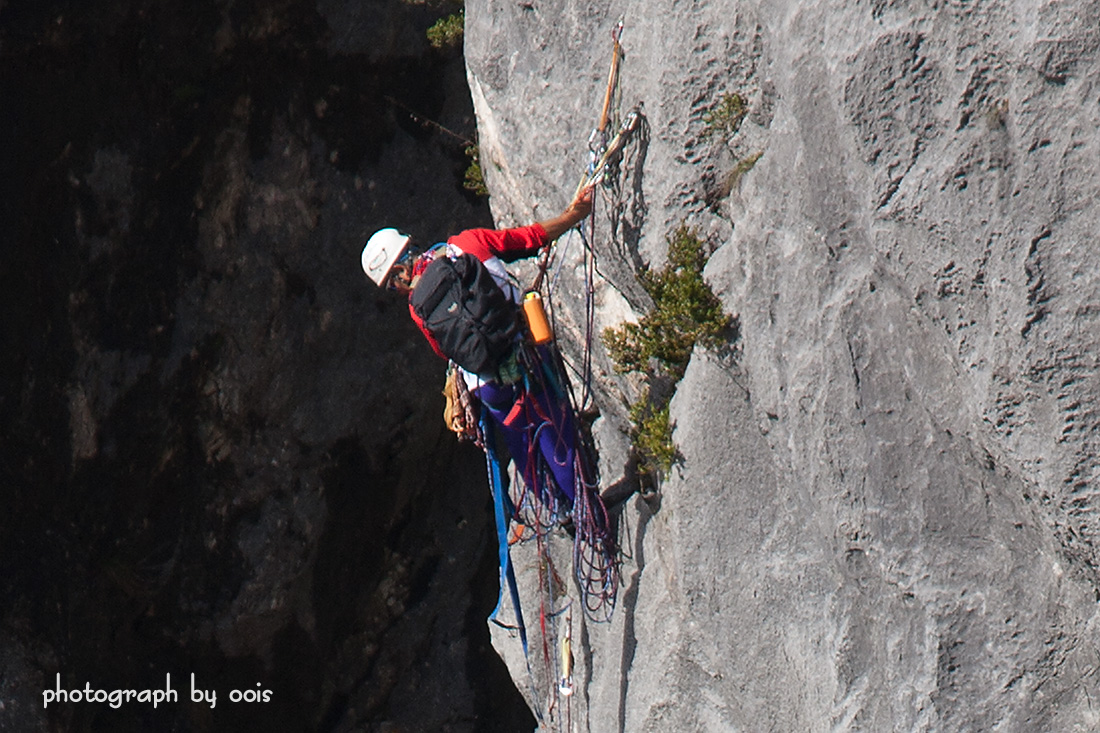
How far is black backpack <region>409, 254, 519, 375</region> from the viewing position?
5.87m

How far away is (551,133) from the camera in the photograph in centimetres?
649

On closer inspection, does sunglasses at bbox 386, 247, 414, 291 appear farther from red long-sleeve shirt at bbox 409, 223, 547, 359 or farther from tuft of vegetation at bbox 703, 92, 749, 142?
tuft of vegetation at bbox 703, 92, 749, 142

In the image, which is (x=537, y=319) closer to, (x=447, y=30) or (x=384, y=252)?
(x=384, y=252)

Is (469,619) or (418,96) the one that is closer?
(418,96)

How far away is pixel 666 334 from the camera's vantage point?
6020mm

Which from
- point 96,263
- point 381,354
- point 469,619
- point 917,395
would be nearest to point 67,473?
point 96,263

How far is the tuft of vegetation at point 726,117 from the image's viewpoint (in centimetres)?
530

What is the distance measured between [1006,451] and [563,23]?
3454 mm

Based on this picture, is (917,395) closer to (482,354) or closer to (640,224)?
(640,224)

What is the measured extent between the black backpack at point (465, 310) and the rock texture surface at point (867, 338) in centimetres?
79

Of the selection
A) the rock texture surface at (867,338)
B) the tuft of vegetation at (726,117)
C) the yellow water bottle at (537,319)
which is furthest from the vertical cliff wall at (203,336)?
the tuft of vegetation at (726,117)

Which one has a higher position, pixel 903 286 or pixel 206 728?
pixel 206 728

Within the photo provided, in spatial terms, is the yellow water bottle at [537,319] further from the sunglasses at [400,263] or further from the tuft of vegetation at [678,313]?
the sunglasses at [400,263]

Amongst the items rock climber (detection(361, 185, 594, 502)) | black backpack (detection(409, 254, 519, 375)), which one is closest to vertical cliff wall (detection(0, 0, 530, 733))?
rock climber (detection(361, 185, 594, 502))
